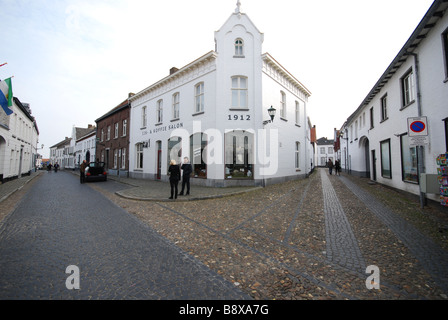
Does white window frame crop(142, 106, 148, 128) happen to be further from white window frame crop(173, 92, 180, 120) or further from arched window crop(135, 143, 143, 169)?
white window frame crop(173, 92, 180, 120)

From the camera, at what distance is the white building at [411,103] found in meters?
6.68

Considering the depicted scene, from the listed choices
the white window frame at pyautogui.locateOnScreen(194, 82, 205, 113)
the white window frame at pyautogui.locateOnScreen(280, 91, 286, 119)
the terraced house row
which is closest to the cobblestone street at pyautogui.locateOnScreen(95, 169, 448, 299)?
the terraced house row

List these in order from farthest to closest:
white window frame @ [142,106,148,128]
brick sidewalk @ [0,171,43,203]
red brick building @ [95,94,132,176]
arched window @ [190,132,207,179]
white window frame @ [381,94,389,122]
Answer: red brick building @ [95,94,132,176] < white window frame @ [142,106,148,128] < arched window @ [190,132,207,179] < white window frame @ [381,94,389,122] < brick sidewalk @ [0,171,43,203]

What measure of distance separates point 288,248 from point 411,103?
30.2 ft

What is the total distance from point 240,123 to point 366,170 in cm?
1539

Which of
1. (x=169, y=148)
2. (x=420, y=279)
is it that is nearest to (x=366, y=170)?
(x=169, y=148)

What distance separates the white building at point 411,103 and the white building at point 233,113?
590 centimetres

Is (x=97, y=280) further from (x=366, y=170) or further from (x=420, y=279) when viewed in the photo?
(x=366, y=170)

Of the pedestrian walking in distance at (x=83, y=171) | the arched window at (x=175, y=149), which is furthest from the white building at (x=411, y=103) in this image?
the pedestrian walking in distance at (x=83, y=171)

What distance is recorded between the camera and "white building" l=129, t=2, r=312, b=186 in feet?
42.0

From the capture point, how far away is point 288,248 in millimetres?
3996

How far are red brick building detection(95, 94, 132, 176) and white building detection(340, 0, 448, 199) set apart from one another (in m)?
21.6

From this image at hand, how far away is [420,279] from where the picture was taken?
2.90 metres

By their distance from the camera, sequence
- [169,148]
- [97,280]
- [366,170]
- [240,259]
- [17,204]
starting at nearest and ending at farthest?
[97,280]
[240,259]
[17,204]
[169,148]
[366,170]
